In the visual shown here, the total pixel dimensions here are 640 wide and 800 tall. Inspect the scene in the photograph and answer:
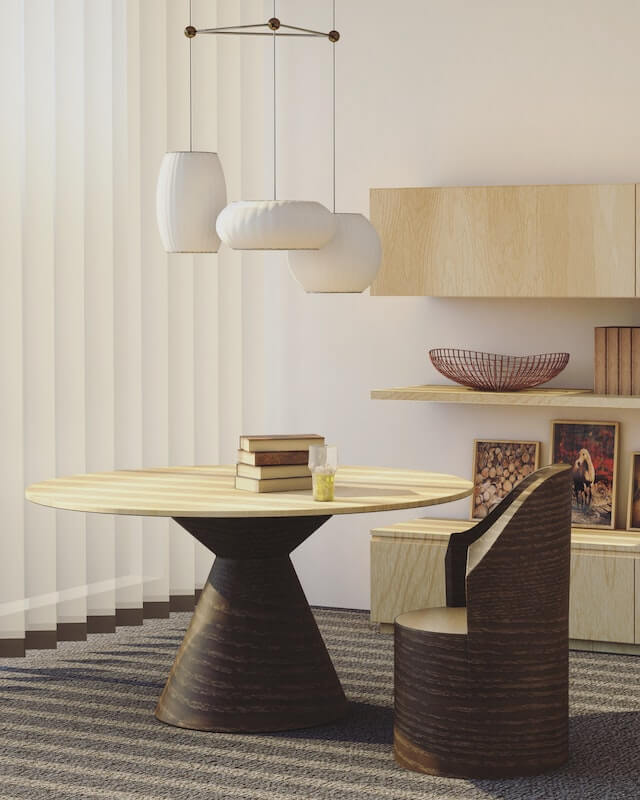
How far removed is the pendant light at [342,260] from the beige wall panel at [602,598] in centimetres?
163

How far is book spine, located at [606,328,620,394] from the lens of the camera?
4.74 m

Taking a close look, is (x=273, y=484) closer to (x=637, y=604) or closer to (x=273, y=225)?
(x=273, y=225)

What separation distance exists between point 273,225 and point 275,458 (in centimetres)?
74

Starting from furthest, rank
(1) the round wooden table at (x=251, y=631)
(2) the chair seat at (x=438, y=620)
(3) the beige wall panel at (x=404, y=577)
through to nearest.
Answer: (3) the beige wall panel at (x=404, y=577) < (1) the round wooden table at (x=251, y=631) < (2) the chair seat at (x=438, y=620)

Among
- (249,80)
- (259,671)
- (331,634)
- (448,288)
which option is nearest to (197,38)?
(249,80)

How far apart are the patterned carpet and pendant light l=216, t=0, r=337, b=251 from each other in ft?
4.37

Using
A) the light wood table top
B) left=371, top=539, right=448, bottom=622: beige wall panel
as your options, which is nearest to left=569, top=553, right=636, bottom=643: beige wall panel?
left=371, top=539, right=448, bottom=622: beige wall panel

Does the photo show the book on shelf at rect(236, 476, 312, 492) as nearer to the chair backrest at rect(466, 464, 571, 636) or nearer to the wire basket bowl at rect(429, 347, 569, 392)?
the chair backrest at rect(466, 464, 571, 636)

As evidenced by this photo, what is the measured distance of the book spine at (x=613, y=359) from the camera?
15.5 feet

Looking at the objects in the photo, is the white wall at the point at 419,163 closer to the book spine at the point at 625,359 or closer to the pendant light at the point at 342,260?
the book spine at the point at 625,359

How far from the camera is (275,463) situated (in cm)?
363

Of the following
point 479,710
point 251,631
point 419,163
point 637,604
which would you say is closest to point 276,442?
point 251,631

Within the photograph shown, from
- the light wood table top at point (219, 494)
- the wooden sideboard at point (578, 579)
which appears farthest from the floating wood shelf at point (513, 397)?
the light wood table top at point (219, 494)

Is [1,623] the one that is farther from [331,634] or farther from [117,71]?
[117,71]
